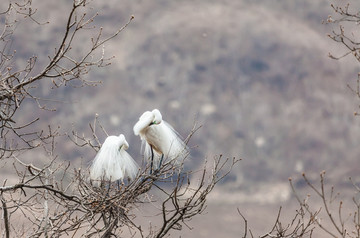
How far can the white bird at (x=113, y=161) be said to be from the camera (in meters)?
8.20

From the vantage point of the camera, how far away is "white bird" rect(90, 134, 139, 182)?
8203 mm

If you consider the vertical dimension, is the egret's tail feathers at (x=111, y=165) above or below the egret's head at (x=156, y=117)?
below

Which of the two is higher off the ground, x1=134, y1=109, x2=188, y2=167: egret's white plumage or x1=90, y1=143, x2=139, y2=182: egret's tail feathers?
x1=134, y1=109, x2=188, y2=167: egret's white plumage

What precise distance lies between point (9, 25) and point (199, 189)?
11.1 feet

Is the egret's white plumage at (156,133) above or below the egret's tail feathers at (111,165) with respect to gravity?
above

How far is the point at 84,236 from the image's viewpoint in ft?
21.3

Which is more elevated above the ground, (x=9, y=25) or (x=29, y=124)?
(x=9, y=25)

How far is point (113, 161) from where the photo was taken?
28.0 feet

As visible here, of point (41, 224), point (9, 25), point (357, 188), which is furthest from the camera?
point (41, 224)

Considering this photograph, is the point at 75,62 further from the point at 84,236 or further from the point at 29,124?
the point at 84,236

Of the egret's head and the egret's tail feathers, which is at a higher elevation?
the egret's head

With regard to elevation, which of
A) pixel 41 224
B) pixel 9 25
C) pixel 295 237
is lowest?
pixel 295 237

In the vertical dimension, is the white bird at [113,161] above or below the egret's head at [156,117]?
below

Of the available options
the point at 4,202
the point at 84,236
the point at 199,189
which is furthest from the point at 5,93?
the point at 199,189
